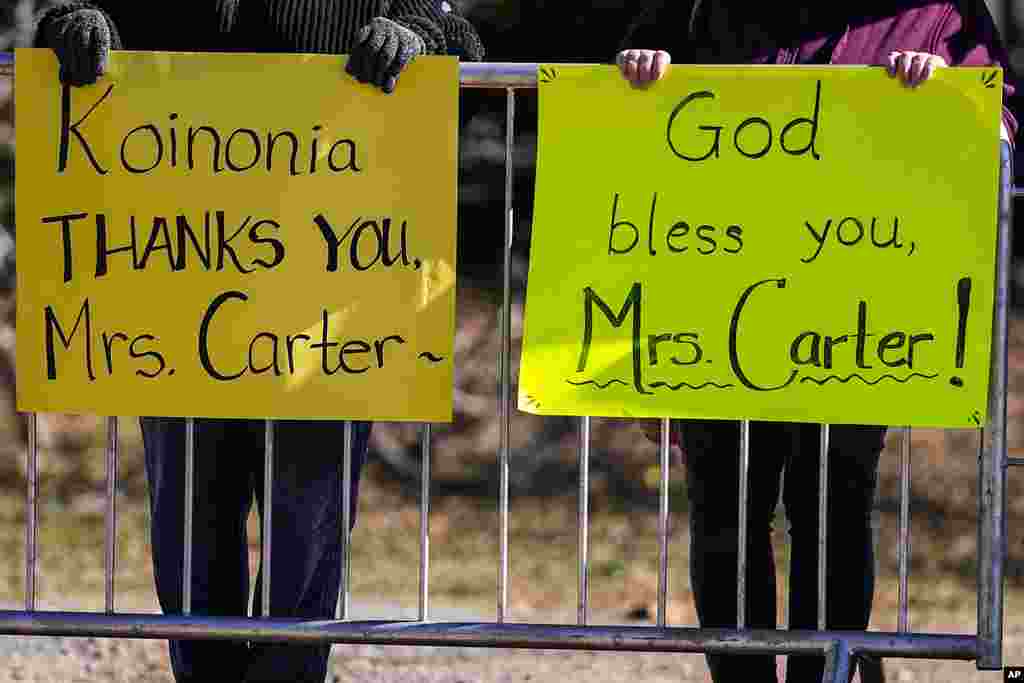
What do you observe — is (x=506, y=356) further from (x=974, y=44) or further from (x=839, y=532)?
(x=974, y=44)

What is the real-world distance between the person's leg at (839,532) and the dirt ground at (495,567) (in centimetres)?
157

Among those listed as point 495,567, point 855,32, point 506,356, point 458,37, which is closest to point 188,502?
point 506,356

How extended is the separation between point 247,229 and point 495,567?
174 inches

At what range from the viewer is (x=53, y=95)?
4188mm

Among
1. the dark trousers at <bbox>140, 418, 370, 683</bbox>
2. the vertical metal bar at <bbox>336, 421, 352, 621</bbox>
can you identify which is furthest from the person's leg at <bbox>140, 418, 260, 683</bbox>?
the vertical metal bar at <bbox>336, 421, 352, 621</bbox>

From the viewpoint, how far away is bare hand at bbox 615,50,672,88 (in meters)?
4.12

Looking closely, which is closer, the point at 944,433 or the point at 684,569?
the point at 684,569

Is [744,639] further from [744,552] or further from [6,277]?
[6,277]

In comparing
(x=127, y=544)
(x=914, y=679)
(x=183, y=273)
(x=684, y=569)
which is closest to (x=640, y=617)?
(x=684, y=569)

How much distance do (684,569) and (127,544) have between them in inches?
102

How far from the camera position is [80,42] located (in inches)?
161

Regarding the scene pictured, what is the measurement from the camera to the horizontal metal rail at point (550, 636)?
4.18m

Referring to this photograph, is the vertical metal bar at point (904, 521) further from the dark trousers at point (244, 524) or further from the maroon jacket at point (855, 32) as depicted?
the dark trousers at point (244, 524)

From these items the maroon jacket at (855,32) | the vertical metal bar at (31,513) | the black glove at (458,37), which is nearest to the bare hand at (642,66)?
the maroon jacket at (855,32)
